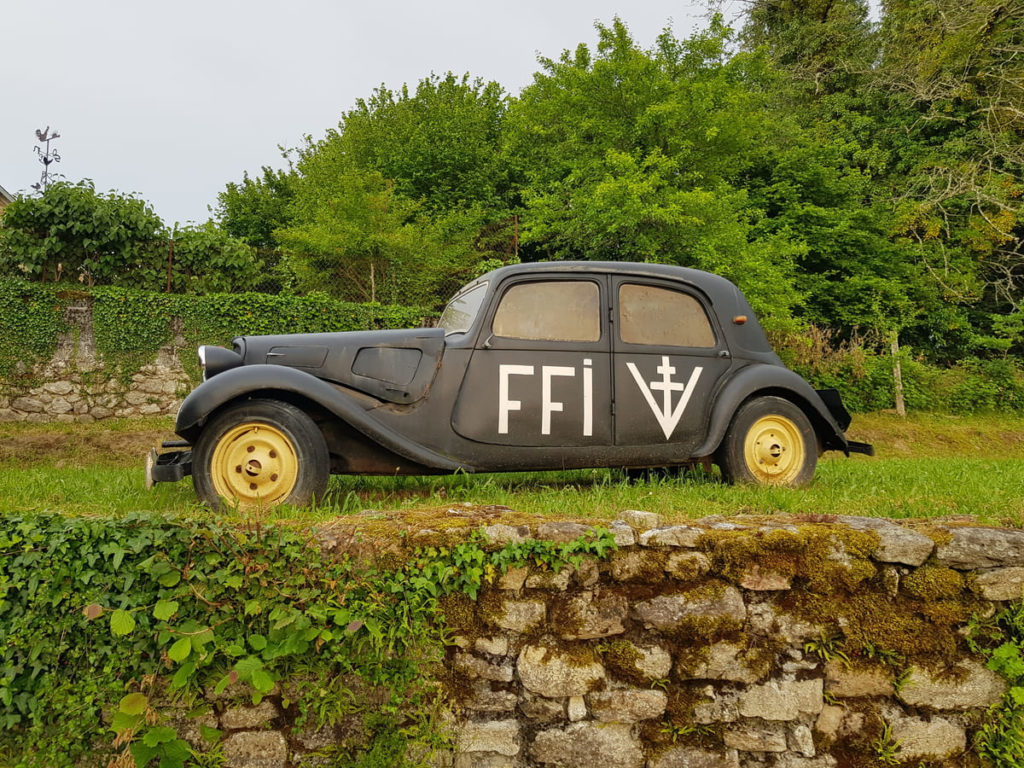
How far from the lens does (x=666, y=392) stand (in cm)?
396

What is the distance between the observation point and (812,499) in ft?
11.9

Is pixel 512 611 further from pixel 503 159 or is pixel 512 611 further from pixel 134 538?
pixel 503 159

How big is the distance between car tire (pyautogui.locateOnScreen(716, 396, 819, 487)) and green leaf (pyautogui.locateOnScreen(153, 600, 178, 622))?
329cm

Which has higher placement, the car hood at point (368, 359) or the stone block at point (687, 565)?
the car hood at point (368, 359)

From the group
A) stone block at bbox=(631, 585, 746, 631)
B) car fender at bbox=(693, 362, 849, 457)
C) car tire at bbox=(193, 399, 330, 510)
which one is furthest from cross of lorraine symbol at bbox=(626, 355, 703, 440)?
car tire at bbox=(193, 399, 330, 510)

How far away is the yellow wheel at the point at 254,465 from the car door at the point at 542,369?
102cm

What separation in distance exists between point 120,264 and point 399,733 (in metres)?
10.3

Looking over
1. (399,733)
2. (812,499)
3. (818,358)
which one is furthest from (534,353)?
(818,358)

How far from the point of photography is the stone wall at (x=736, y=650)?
2834mm

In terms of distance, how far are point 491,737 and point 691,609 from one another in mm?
1140

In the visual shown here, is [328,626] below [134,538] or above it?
below

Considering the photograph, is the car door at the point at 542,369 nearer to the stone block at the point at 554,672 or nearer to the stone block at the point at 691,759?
the stone block at the point at 554,672

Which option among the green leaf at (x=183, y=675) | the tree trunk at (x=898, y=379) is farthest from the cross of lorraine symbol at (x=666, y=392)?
the tree trunk at (x=898, y=379)

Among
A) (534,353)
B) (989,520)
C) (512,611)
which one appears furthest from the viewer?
(534,353)
